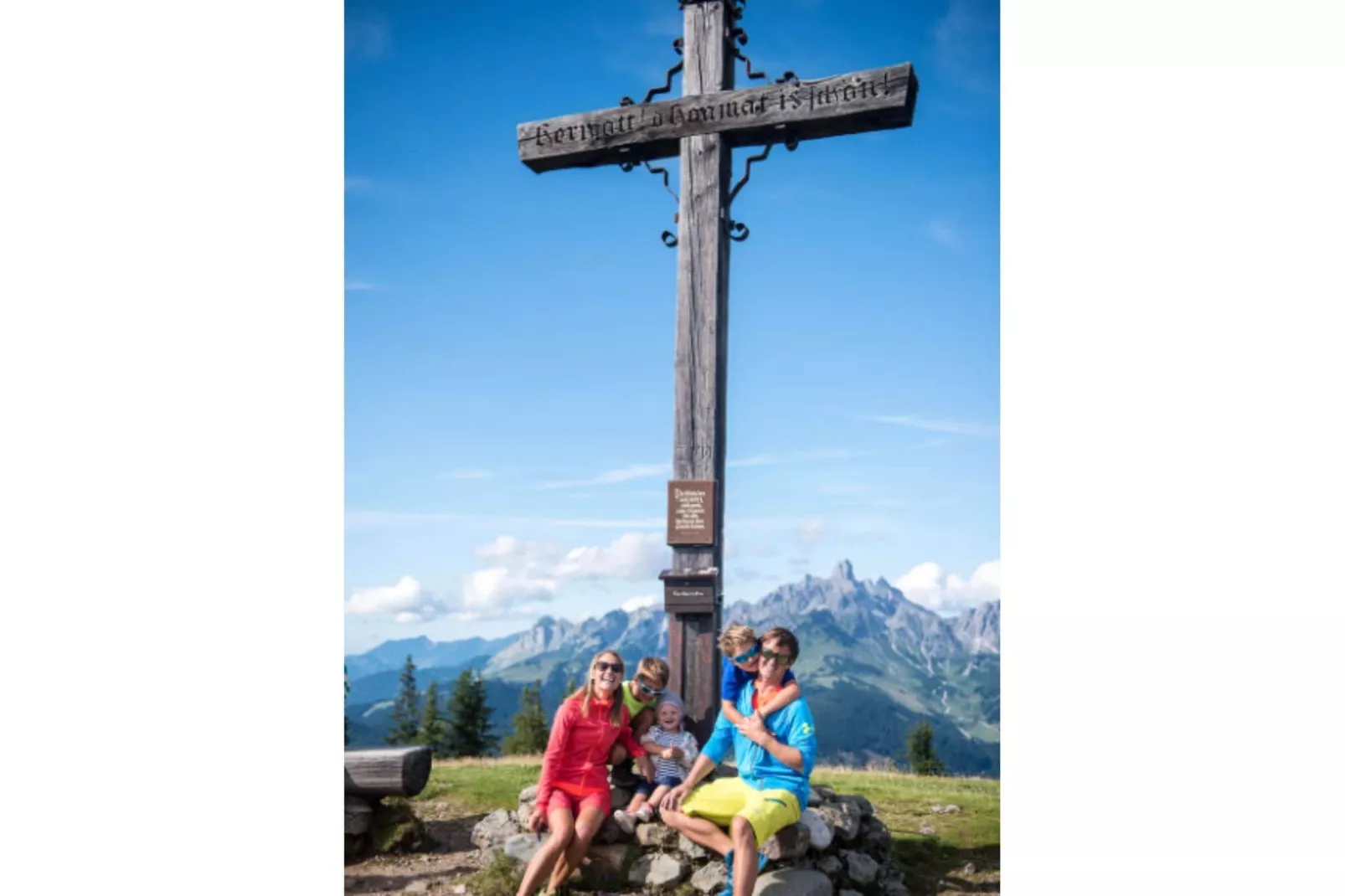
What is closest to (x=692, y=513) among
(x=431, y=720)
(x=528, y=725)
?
(x=528, y=725)

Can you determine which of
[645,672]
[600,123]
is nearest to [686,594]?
[645,672]

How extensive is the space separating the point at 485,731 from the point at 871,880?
10.6 m

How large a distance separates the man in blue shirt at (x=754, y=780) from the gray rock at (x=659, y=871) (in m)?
0.13

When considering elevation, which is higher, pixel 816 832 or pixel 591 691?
pixel 591 691

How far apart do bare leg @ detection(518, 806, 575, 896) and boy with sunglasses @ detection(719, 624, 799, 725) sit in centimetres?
81

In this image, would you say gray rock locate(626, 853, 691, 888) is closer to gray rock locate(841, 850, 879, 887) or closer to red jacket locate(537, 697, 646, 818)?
red jacket locate(537, 697, 646, 818)

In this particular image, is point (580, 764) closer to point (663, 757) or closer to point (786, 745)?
point (663, 757)

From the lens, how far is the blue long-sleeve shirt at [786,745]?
14.8 feet

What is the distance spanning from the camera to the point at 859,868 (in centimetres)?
482

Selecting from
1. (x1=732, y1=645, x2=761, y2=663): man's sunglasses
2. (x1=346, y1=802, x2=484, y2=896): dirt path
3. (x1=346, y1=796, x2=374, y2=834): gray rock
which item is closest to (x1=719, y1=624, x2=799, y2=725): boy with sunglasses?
(x1=732, y1=645, x2=761, y2=663): man's sunglasses

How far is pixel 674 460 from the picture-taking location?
17.7 feet

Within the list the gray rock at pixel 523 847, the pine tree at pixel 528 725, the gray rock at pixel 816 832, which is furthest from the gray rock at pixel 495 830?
the pine tree at pixel 528 725

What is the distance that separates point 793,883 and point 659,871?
59 cm

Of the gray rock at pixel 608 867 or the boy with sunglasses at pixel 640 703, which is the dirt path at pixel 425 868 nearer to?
the gray rock at pixel 608 867
